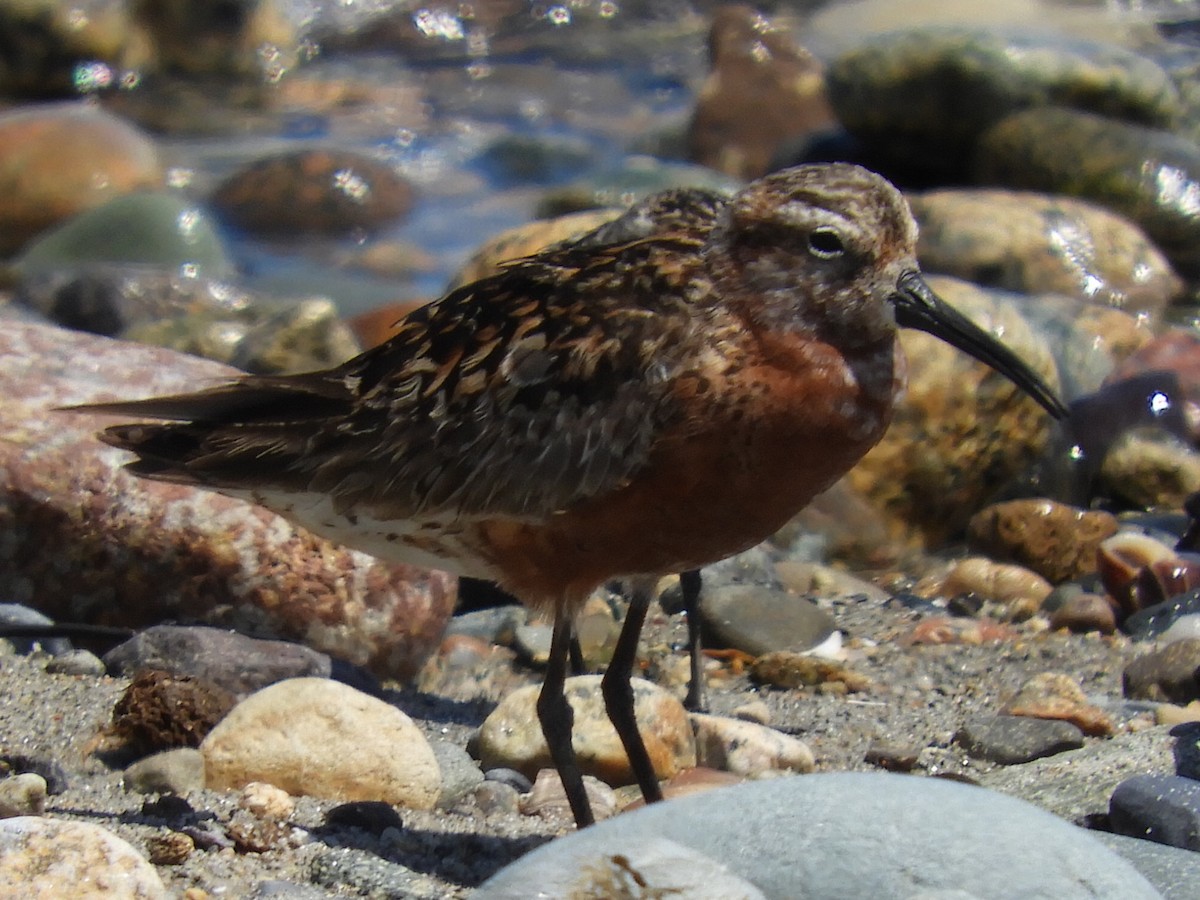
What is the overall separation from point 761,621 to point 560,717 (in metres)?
2.01

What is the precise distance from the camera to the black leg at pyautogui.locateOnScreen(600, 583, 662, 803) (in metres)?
4.84

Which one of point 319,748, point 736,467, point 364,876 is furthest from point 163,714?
point 736,467

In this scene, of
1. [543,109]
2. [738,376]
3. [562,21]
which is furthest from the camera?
[562,21]

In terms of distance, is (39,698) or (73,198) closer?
(39,698)

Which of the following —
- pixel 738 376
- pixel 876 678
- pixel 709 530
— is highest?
pixel 738 376

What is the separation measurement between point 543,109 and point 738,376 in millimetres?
16054

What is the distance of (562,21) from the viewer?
23.8m

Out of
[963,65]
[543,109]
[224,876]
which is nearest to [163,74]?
[543,109]

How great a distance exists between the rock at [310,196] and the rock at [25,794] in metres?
10.7

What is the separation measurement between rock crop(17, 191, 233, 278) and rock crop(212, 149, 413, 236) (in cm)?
160

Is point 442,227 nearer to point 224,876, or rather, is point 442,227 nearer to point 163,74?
point 163,74

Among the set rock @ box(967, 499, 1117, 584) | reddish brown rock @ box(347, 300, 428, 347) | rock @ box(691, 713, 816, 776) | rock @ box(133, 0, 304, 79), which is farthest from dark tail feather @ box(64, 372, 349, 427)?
rock @ box(133, 0, 304, 79)

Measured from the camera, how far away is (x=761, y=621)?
6.61 meters

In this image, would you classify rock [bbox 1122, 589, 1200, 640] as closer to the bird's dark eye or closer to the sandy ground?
the sandy ground
